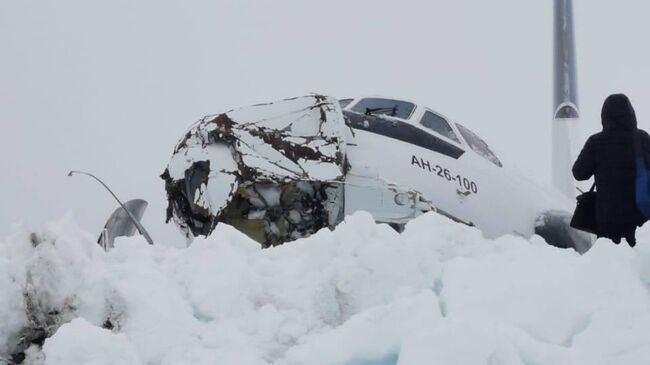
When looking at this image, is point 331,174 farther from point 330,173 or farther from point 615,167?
point 615,167

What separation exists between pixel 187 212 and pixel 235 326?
7.64m

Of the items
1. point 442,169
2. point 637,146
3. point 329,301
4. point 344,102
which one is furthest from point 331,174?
point 329,301

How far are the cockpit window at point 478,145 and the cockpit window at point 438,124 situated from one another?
1.04 feet

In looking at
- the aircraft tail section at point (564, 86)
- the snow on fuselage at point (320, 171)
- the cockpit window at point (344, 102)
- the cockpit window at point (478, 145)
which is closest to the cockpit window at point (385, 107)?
the snow on fuselage at point (320, 171)

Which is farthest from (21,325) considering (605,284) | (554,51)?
(554,51)

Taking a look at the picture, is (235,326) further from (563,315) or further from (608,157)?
(608,157)

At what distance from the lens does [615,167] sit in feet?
31.0

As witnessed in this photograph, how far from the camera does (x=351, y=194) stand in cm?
1320

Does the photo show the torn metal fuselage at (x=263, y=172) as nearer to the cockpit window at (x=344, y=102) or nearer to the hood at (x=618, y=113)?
the cockpit window at (x=344, y=102)

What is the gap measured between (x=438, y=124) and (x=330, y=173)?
2.82 m

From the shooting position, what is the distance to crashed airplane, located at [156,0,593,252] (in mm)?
12742

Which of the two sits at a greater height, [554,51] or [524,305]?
[524,305]

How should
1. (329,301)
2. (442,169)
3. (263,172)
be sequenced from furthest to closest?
(442,169) < (263,172) < (329,301)

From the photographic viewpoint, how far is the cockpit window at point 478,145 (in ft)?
51.1
